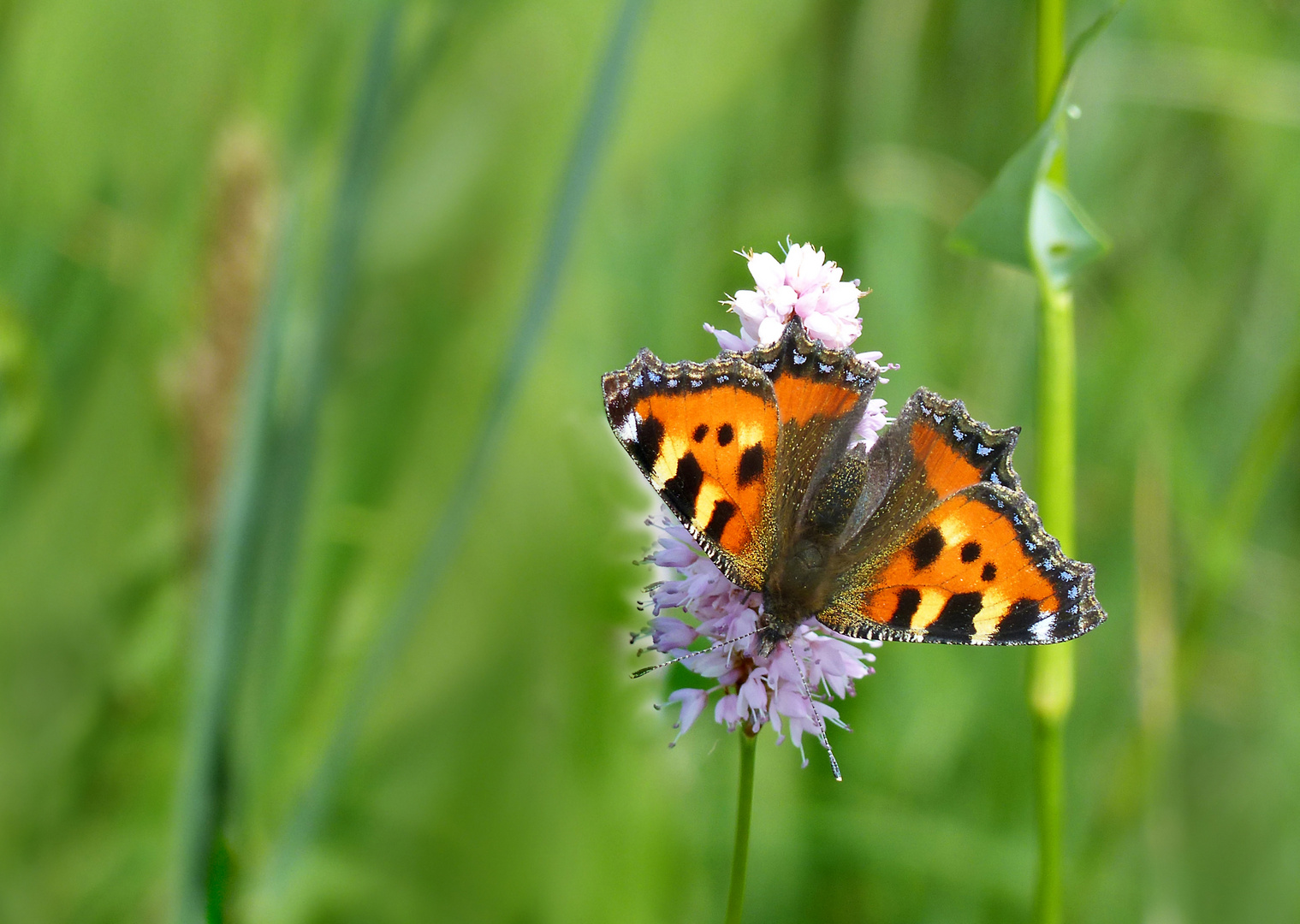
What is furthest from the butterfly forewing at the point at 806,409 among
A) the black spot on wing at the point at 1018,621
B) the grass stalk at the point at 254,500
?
the grass stalk at the point at 254,500

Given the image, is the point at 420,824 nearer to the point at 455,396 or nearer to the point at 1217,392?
the point at 455,396

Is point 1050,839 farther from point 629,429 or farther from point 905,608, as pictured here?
point 629,429

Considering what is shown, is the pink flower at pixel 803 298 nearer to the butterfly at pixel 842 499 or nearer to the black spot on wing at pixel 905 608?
the butterfly at pixel 842 499

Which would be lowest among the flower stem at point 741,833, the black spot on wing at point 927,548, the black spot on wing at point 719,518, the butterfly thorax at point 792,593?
the flower stem at point 741,833

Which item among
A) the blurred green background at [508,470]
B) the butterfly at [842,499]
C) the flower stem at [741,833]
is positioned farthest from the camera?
the blurred green background at [508,470]

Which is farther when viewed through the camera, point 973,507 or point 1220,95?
point 1220,95

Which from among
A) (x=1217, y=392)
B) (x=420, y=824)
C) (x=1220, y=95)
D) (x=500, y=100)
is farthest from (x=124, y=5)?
(x=1217, y=392)

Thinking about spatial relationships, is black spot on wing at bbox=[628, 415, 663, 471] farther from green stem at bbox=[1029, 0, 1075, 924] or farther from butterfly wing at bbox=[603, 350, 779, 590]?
green stem at bbox=[1029, 0, 1075, 924]
